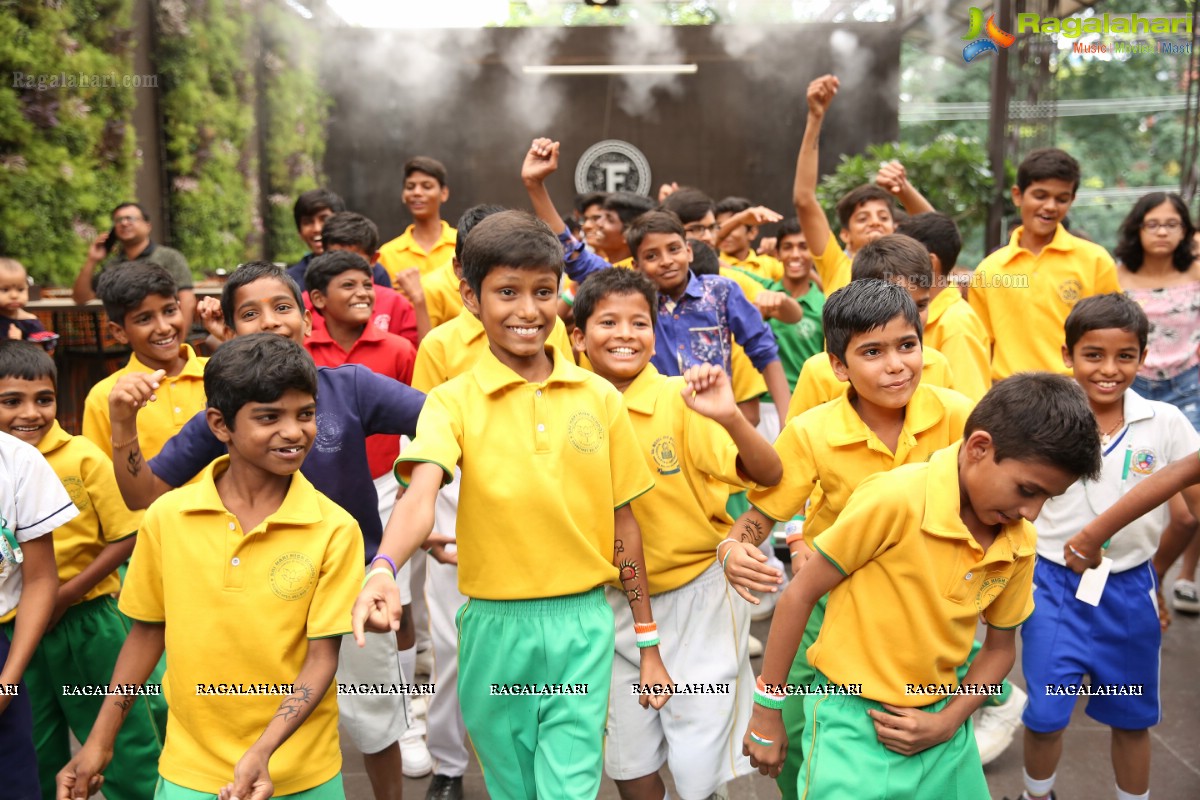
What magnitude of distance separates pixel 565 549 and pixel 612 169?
1100 centimetres

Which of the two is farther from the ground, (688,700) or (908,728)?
(908,728)

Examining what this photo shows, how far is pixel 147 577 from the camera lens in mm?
2268

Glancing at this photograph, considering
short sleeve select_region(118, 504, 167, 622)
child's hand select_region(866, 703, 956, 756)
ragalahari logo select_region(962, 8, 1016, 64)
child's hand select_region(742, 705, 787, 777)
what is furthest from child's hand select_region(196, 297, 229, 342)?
ragalahari logo select_region(962, 8, 1016, 64)

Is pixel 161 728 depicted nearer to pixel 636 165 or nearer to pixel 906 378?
pixel 906 378

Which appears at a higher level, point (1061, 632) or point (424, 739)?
point (1061, 632)

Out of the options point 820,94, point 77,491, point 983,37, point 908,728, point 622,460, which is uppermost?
point 983,37

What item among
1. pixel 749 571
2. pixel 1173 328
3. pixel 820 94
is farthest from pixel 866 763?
pixel 1173 328

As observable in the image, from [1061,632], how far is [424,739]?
2178mm

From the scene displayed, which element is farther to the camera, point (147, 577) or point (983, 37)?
point (983, 37)

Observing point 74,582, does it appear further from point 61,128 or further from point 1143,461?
point 61,128

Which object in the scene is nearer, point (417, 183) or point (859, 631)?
point (859, 631)

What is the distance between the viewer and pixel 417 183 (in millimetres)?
5562

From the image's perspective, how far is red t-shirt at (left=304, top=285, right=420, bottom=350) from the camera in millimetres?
4363

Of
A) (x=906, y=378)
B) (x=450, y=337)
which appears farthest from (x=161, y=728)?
(x=906, y=378)
